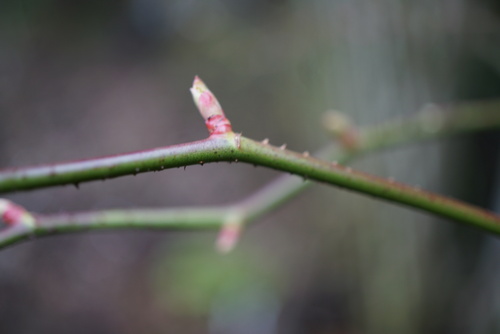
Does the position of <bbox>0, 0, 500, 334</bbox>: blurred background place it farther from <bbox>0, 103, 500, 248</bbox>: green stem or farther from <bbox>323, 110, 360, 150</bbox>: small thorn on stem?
<bbox>0, 103, 500, 248</bbox>: green stem

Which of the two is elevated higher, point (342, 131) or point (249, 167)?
point (249, 167)

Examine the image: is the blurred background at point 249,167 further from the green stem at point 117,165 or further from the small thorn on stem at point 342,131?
the green stem at point 117,165

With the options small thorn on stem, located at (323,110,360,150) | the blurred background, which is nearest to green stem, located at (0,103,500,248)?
small thorn on stem, located at (323,110,360,150)

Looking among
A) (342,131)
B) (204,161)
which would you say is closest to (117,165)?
(204,161)

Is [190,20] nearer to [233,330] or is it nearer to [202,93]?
[233,330]

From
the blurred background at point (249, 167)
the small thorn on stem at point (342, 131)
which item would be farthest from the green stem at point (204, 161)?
the blurred background at point (249, 167)

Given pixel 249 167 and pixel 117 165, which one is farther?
Answer: pixel 249 167

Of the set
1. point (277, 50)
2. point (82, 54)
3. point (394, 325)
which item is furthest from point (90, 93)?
point (394, 325)

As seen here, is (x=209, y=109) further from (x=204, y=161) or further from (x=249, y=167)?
(x=249, y=167)

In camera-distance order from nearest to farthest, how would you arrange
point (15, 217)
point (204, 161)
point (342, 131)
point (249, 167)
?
1. point (204, 161)
2. point (15, 217)
3. point (342, 131)
4. point (249, 167)
